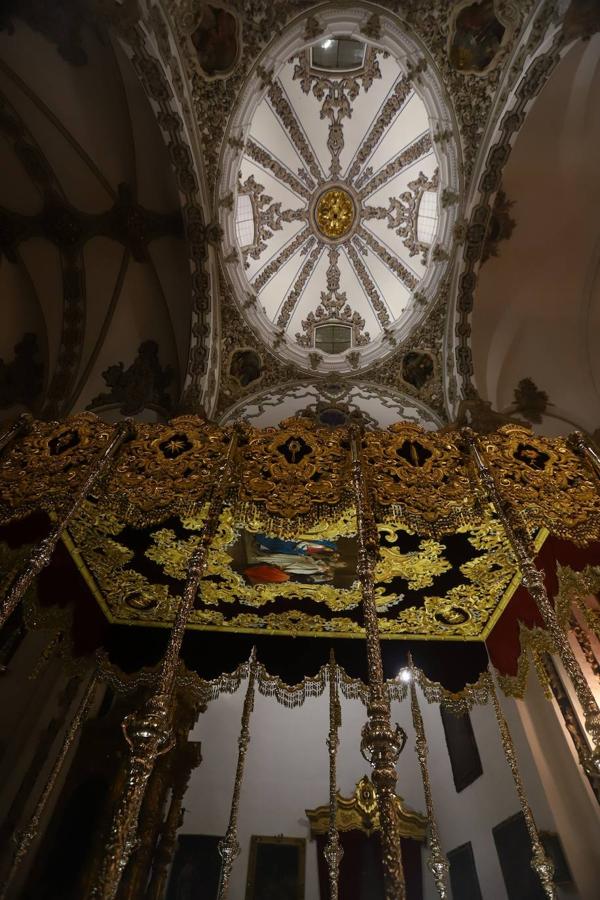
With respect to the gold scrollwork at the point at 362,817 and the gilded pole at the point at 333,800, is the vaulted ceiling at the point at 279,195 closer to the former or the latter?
the gilded pole at the point at 333,800

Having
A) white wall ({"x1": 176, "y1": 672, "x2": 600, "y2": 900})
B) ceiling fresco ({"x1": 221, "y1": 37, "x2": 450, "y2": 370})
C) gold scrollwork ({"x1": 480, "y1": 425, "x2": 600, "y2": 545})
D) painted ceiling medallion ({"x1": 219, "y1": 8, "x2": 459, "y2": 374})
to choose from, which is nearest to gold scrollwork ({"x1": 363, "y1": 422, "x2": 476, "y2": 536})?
gold scrollwork ({"x1": 480, "y1": 425, "x2": 600, "y2": 545})

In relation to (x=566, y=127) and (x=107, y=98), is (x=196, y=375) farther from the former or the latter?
(x=566, y=127)

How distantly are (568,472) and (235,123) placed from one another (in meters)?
8.46

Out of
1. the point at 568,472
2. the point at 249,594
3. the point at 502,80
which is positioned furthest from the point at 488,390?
the point at 249,594

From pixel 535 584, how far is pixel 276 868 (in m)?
5.77

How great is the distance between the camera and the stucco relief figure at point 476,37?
24.6 ft

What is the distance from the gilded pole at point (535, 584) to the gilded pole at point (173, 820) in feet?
17.2

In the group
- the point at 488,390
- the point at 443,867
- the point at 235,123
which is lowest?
the point at 443,867

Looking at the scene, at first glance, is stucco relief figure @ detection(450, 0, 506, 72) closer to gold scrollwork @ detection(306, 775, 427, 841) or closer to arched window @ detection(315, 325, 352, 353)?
arched window @ detection(315, 325, 352, 353)

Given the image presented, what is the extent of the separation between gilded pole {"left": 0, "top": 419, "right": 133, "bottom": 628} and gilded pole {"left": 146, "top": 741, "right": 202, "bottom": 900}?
3.83 metres

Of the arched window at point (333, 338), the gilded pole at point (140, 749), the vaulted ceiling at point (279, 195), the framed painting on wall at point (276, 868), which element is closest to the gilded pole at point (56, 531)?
the gilded pole at point (140, 749)

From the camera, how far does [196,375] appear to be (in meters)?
9.58

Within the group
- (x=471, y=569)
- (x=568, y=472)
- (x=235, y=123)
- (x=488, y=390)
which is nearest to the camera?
(x=568, y=472)

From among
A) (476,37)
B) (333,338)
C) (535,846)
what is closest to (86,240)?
(333,338)
